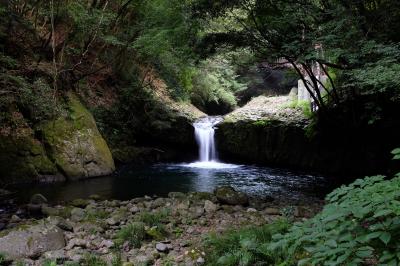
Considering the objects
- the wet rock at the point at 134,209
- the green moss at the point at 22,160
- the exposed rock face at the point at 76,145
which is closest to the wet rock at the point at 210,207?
the wet rock at the point at 134,209

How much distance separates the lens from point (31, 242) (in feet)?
14.1

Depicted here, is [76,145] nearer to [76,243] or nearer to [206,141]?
[206,141]

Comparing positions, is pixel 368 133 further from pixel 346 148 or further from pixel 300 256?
pixel 300 256

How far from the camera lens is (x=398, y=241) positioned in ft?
6.96

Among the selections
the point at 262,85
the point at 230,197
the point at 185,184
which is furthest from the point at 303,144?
the point at 262,85

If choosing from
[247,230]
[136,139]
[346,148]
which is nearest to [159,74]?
[136,139]

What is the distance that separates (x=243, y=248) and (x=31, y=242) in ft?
8.51

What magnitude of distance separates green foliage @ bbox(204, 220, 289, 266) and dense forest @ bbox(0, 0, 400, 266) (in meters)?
0.02

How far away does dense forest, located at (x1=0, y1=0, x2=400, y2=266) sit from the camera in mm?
3967

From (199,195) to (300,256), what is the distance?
4041 mm

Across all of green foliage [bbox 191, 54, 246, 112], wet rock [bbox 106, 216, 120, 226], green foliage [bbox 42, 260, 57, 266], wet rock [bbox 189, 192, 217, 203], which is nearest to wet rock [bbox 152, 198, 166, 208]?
wet rock [bbox 189, 192, 217, 203]

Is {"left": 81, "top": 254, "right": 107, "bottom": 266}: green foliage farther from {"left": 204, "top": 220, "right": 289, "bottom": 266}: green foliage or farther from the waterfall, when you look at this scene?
the waterfall

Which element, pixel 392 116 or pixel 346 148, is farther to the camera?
pixel 346 148

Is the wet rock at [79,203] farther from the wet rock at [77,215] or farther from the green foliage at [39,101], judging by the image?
the green foliage at [39,101]
